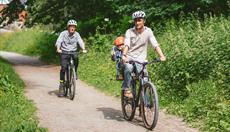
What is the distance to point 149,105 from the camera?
9430 mm

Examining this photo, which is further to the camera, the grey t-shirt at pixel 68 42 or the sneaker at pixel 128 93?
the grey t-shirt at pixel 68 42

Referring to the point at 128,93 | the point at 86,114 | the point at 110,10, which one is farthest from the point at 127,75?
the point at 110,10

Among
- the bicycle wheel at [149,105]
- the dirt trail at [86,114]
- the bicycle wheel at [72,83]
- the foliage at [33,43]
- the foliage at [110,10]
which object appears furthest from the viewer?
the foliage at [33,43]

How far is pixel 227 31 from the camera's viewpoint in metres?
11.9

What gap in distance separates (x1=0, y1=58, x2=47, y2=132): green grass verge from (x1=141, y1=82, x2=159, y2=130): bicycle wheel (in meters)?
1.98

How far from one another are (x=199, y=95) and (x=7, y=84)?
5.11m

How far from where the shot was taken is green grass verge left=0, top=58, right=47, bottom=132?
8516 mm

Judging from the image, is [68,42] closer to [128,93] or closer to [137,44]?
[128,93]

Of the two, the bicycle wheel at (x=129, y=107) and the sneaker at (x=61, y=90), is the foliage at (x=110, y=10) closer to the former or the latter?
the sneaker at (x=61, y=90)

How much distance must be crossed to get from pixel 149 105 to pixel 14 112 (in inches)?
112

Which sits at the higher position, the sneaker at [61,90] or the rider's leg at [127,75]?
the rider's leg at [127,75]

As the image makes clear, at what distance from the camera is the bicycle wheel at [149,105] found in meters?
9.12

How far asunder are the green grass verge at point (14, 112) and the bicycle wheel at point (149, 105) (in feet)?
6.50

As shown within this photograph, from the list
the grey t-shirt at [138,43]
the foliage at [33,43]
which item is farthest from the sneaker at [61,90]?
the foliage at [33,43]
